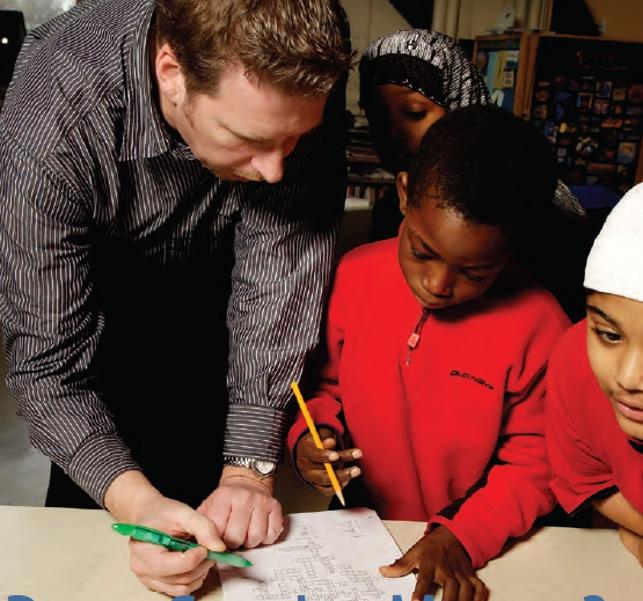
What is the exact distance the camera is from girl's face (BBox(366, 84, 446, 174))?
151 cm

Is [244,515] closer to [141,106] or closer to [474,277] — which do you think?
[474,277]

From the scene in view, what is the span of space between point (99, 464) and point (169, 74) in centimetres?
53

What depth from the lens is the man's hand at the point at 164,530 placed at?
34.5 inches

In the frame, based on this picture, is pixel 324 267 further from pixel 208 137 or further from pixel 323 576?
pixel 323 576

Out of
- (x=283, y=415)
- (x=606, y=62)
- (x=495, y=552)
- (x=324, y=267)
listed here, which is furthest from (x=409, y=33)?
(x=606, y=62)

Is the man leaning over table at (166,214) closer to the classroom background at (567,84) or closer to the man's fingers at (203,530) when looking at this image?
the man's fingers at (203,530)

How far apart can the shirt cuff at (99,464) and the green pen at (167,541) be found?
0.15 meters

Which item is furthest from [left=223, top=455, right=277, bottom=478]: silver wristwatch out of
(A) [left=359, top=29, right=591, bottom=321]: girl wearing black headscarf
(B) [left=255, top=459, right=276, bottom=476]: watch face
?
(A) [left=359, top=29, right=591, bottom=321]: girl wearing black headscarf

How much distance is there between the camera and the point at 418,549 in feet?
3.23

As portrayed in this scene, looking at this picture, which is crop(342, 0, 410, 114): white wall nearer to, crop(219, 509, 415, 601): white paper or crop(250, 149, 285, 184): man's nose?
crop(250, 149, 285, 184): man's nose

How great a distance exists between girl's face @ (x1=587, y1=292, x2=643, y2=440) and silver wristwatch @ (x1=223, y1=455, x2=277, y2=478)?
51 cm

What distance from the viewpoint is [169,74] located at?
1.05m

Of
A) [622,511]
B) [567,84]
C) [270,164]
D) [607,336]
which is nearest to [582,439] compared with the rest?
[622,511]

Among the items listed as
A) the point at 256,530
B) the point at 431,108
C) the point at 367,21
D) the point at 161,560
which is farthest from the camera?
the point at 367,21
